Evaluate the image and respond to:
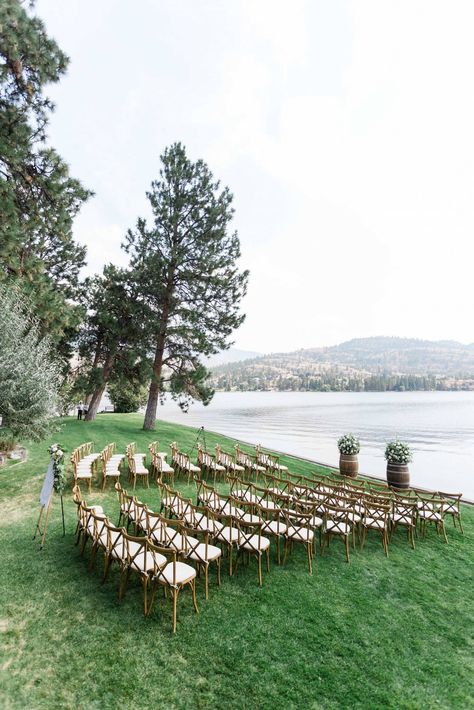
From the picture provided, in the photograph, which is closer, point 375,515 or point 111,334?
point 375,515

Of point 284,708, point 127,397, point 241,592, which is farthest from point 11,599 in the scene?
point 127,397

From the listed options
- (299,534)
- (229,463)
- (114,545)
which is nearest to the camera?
(114,545)

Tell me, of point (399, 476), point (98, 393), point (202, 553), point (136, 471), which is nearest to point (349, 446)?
point (399, 476)

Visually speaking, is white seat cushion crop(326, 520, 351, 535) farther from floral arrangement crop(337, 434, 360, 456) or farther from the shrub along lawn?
floral arrangement crop(337, 434, 360, 456)

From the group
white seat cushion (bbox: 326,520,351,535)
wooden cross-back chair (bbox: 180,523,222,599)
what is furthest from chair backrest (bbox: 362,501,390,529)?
wooden cross-back chair (bbox: 180,523,222,599)

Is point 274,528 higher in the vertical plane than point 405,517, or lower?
higher

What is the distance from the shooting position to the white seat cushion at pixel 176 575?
4.44 meters

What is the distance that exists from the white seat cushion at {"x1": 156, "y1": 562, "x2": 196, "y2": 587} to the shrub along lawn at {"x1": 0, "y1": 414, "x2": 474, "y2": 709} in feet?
1.51

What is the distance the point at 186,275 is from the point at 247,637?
18194mm

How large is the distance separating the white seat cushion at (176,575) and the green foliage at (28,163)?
10.8 m

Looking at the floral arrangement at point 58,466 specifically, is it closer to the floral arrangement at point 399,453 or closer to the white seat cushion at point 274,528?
the white seat cushion at point 274,528

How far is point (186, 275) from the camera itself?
20.4 meters

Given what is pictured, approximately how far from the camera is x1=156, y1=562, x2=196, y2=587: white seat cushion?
4.44m

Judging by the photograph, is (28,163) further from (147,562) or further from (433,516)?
(433,516)
